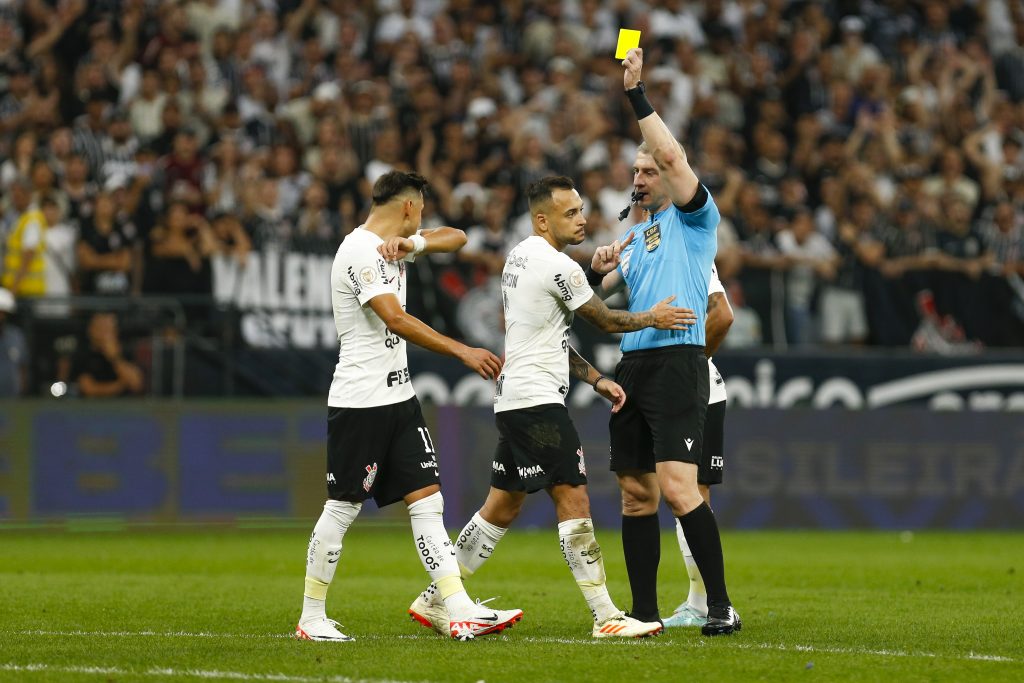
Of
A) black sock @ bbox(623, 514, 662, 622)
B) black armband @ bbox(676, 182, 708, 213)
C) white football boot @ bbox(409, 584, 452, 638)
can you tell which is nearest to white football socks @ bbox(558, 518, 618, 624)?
black sock @ bbox(623, 514, 662, 622)

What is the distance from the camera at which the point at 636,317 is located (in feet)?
27.3

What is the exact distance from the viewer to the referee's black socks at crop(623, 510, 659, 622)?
8.50 m

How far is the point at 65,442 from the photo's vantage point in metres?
16.2

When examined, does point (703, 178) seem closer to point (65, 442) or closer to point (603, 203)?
point (603, 203)

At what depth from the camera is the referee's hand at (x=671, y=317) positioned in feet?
27.4

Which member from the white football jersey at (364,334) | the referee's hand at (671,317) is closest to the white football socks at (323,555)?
the white football jersey at (364,334)

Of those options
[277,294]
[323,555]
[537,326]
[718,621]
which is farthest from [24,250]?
[718,621]

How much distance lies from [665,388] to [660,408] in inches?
4.7

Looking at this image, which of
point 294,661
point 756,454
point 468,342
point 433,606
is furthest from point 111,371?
point 294,661

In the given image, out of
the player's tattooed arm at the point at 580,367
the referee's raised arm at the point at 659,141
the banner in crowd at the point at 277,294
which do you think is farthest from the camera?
the banner in crowd at the point at 277,294

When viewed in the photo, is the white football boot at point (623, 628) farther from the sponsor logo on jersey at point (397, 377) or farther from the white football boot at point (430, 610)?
the sponsor logo on jersey at point (397, 377)

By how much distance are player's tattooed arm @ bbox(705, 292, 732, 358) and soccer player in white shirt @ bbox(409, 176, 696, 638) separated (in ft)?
3.01

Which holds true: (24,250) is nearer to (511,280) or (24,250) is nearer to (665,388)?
(511,280)

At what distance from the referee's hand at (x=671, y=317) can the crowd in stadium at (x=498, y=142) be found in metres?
8.56
